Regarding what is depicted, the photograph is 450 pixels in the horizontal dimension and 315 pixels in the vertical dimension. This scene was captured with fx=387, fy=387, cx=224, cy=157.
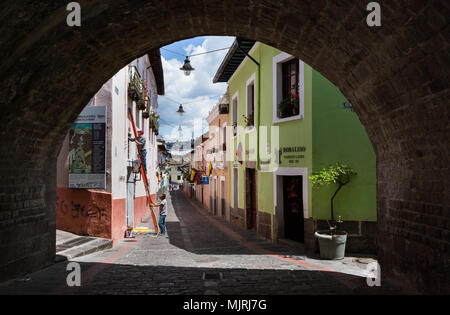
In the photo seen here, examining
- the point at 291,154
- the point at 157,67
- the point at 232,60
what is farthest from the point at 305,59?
the point at 157,67

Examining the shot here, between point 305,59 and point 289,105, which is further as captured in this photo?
point 289,105

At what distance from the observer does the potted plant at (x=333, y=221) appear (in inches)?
384

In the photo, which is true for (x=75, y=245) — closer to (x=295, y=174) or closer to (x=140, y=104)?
(x=295, y=174)

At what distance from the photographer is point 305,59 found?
7441 mm

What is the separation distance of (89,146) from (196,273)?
5553mm

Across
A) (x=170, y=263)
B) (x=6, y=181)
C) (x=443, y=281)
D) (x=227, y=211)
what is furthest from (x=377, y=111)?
(x=227, y=211)

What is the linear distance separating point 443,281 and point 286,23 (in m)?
4.34

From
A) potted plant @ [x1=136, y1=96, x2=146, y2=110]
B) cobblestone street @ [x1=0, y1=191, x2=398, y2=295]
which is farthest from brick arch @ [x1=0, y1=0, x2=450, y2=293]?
potted plant @ [x1=136, y1=96, x2=146, y2=110]

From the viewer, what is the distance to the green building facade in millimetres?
10664

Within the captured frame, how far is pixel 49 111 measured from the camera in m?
7.21

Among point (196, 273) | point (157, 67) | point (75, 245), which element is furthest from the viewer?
point (157, 67)

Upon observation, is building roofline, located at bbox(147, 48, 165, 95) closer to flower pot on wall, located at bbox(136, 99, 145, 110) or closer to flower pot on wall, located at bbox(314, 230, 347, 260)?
flower pot on wall, located at bbox(136, 99, 145, 110)

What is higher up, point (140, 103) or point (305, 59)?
point (140, 103)

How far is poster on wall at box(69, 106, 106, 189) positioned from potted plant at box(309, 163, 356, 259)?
6.16m
